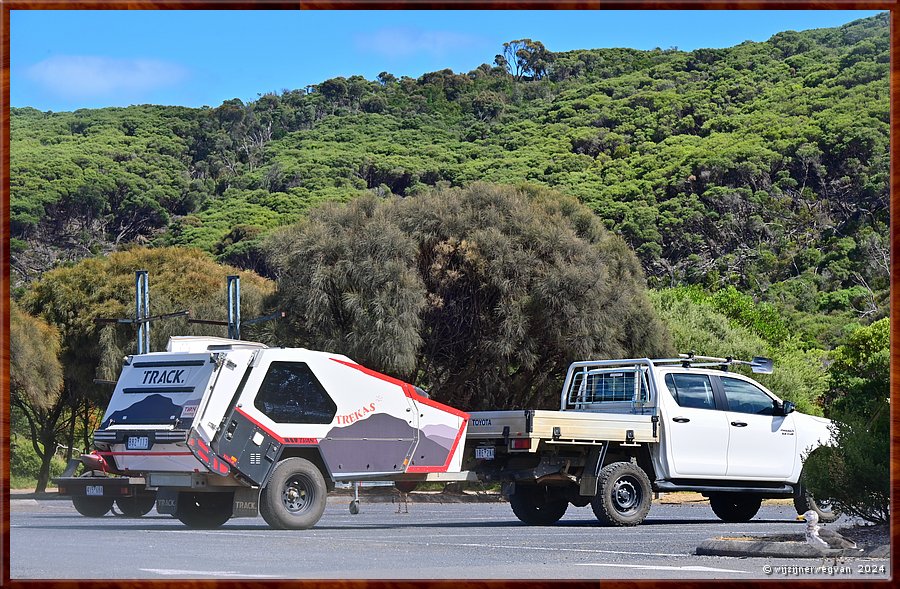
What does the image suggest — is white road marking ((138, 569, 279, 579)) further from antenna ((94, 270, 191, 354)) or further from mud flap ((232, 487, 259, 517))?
antenna ((94, 270, 191, 354))

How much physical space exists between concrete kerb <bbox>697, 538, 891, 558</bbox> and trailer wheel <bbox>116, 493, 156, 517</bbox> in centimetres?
836

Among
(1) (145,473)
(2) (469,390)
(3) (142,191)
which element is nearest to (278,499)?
(1) (145,473)

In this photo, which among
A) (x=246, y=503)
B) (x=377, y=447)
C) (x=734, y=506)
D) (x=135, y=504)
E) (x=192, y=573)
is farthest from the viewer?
(x=135, y=504)

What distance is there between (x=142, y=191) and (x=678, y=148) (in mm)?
32327

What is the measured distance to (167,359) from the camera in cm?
1614

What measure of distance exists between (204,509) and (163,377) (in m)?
1.91

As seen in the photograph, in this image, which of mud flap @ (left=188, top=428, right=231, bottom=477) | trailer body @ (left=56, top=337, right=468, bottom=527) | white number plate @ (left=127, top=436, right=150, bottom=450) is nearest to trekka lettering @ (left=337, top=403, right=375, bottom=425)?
trailer body @ (left=56, top=337, right=468, bottom=527)

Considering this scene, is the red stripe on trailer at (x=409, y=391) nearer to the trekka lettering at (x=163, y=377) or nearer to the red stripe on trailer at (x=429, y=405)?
the red stripe on trailer at (x=429, y=405)

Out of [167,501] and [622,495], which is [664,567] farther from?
[167,501]

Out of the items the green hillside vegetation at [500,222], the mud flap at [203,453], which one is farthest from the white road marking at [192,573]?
the green hillside vegetation at [500,222]

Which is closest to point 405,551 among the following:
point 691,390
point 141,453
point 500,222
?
point 141,453

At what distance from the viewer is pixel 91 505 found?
59.6 ft

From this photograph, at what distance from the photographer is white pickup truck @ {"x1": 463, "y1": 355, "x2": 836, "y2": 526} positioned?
15.9m

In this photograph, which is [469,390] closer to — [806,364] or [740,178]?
[806,364]
